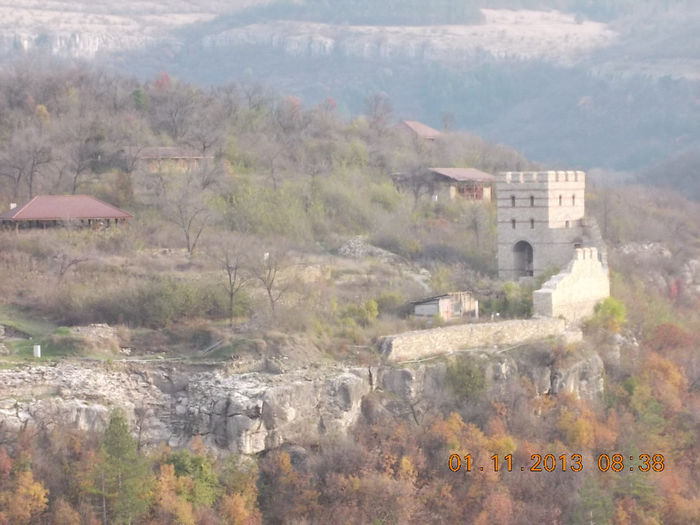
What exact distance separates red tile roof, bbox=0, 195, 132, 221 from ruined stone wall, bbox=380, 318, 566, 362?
9.98 meters

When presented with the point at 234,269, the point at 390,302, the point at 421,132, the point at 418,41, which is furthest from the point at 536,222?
the point at 418,41

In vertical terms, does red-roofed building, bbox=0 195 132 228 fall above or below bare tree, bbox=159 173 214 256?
above

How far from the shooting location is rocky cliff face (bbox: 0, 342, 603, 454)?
1021 inches

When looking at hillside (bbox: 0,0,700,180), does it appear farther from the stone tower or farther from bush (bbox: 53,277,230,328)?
bush (bbox: 53,277,230,328)

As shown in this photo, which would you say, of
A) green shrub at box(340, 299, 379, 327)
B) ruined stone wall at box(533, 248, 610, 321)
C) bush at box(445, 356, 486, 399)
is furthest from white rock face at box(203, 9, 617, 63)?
bush at box(445, 356, 486, 399)

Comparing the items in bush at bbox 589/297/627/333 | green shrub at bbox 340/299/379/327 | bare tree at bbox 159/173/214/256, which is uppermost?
bare tree at bbox 159/173/214/256

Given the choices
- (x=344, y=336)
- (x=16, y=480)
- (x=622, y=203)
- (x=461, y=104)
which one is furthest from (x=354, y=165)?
(x=461, y=104)

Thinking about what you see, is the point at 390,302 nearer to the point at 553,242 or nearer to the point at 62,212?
the point at 553,242

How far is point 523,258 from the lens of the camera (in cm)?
3738

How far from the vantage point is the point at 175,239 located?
3684 cm

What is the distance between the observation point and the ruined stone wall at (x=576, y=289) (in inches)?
1302

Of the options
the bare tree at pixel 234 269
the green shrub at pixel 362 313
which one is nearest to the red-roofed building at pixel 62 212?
the bare tree at pixel 234 269

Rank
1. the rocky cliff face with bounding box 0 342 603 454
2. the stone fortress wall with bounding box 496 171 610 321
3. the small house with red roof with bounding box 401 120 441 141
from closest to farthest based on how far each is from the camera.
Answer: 1. the rocky cliff face with bounding box 0 342 603 454
2. the stone fortress wall with bounding box 496 171 610 321
3. the small house with red roof with bounding box 401 120 441 141

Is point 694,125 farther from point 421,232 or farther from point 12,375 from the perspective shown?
point 12,375
